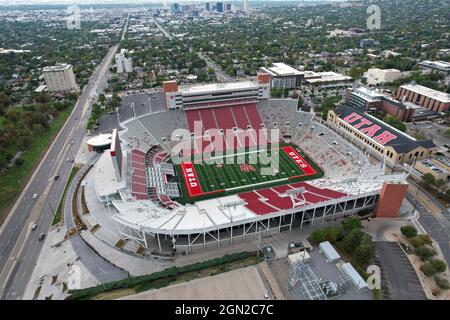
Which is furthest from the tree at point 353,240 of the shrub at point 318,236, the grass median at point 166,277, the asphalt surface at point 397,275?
the grass median at point 166,277

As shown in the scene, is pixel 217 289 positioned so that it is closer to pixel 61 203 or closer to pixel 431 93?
pixel 61 203

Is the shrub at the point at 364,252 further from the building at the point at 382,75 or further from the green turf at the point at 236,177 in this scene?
the building at the point at 382,75

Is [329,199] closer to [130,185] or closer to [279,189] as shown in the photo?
[279,189]

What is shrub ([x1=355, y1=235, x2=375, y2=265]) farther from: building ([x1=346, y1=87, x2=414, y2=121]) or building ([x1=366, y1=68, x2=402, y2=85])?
building ([x1=366, y1=68, x2=402, y2=85])

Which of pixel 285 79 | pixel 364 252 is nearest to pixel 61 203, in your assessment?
pixel 364 252

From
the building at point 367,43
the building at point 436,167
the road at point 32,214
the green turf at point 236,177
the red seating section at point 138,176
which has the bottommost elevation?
the road at point 32,214

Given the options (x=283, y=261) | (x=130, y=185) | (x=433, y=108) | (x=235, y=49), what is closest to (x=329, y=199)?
(x=283, y=261)
